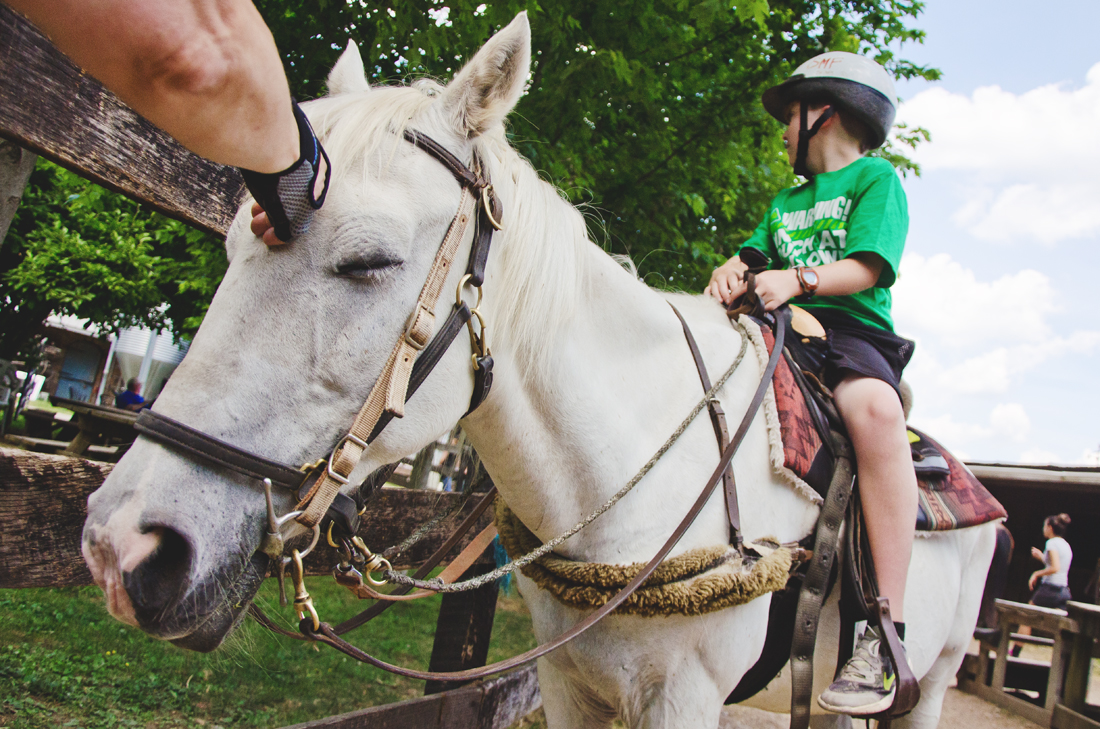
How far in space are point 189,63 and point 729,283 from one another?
1.87 meters

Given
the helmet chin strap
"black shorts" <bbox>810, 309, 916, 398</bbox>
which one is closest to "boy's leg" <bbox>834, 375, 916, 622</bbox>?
"black shorts" <bbox>810, 309, 916, 398</bbox>

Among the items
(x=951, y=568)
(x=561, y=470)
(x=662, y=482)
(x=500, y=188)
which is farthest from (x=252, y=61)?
(x=951, y=568)

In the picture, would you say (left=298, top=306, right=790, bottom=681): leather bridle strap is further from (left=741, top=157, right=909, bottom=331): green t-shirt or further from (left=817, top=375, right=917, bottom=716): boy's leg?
(left=741, top=157, right=909, bottom=331): green t-shirt

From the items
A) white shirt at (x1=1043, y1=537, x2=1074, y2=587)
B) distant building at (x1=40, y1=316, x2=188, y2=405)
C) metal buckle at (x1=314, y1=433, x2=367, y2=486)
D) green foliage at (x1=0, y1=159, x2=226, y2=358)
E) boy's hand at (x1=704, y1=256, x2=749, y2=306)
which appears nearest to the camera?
metal buckle at (x1=314, y1=433, x2=367, y2=486)

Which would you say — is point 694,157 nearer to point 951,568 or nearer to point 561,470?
point 951,568

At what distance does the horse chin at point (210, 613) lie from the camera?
0.99 metres

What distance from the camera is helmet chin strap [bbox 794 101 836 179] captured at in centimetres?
243

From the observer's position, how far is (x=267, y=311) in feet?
3.59

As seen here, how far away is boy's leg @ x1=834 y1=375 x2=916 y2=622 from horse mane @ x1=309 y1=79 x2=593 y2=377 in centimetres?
106

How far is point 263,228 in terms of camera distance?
1121 millimetres

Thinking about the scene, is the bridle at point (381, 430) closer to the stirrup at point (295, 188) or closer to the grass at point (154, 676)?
the stirrup at point (295, 188)

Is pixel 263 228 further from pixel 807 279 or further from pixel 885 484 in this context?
pixel 885 484

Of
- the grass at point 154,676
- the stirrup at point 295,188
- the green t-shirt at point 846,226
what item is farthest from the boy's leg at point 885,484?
the grass at point 154,676

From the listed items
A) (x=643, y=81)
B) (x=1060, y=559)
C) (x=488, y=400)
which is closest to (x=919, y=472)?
(x=488, y=400)
